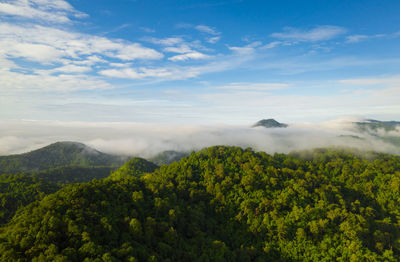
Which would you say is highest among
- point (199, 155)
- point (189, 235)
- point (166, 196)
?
point (199, 155)

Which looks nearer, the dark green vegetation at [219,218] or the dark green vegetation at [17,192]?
the dark green vegetation at [219,218]

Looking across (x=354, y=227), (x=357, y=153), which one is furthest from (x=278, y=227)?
(x=357, y=153)

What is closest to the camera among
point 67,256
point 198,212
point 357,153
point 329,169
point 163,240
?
point 67,256

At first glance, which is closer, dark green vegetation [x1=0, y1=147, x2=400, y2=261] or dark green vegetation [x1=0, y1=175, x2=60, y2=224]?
dark green vegetation [x1=0, y1=147, x2=400, y2=261]

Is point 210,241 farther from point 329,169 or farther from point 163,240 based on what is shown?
point 329,169
